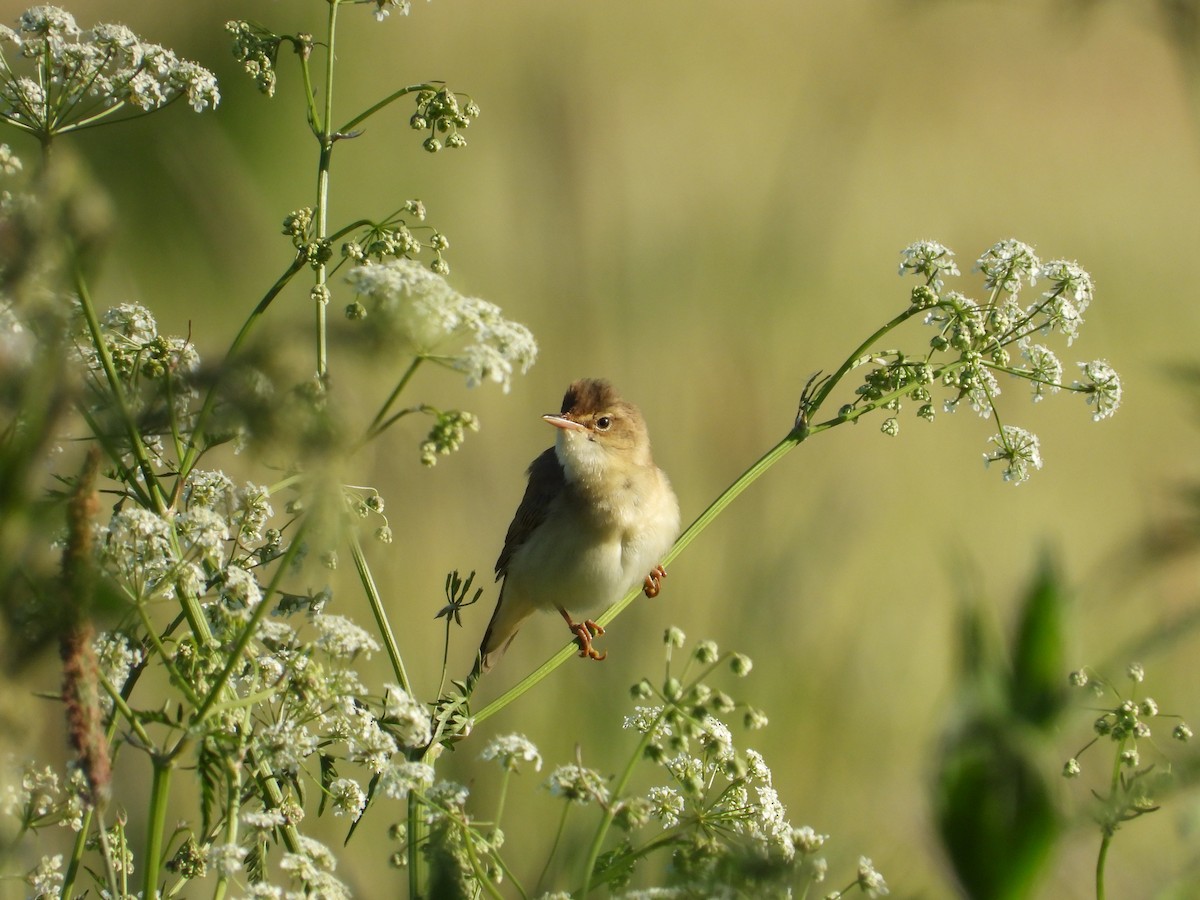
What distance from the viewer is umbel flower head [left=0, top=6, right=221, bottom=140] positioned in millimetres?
1864

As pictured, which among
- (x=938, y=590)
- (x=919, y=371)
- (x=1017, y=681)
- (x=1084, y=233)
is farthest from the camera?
(x=1084, y=233)

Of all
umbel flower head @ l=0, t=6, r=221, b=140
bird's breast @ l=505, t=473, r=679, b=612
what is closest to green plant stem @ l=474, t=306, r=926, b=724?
umbel flower head @ l=0, t=6, r=221, b=140

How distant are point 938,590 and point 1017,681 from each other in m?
5.88

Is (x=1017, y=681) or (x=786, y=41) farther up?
(x=786, y=41)

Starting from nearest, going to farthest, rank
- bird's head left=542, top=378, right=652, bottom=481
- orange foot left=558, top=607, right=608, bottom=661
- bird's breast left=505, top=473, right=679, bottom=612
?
orange foot left=558, top=607, right=608, bottom=661, bird's breast left=505, top=473, right=679, bottom=612, bird's head left=542, top=378, right=652, bottom=481

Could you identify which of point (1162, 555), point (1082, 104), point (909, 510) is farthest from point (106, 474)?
point (1082, 104)

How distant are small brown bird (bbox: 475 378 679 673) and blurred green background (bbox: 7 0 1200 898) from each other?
0.53 ft

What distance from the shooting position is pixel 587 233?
9.00ft

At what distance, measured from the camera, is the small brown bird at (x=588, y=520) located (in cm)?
362

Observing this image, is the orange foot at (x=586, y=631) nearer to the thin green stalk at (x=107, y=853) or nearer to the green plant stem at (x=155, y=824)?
the thin green stalk at (x=107, y=853)

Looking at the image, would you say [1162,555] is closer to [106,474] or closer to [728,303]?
[106,474]

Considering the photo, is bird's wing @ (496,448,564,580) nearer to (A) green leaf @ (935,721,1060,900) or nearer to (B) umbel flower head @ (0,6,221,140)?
(B) umbel flower head @ (0,6,221,140)

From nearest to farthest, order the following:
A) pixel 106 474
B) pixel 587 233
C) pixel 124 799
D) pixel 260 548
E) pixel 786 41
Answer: pixel 106 474 → pixel 260 548 → pixel 124 799 → pixel 587 233 → pixel 786 41

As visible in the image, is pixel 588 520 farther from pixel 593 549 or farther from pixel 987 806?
pixel 987 806
